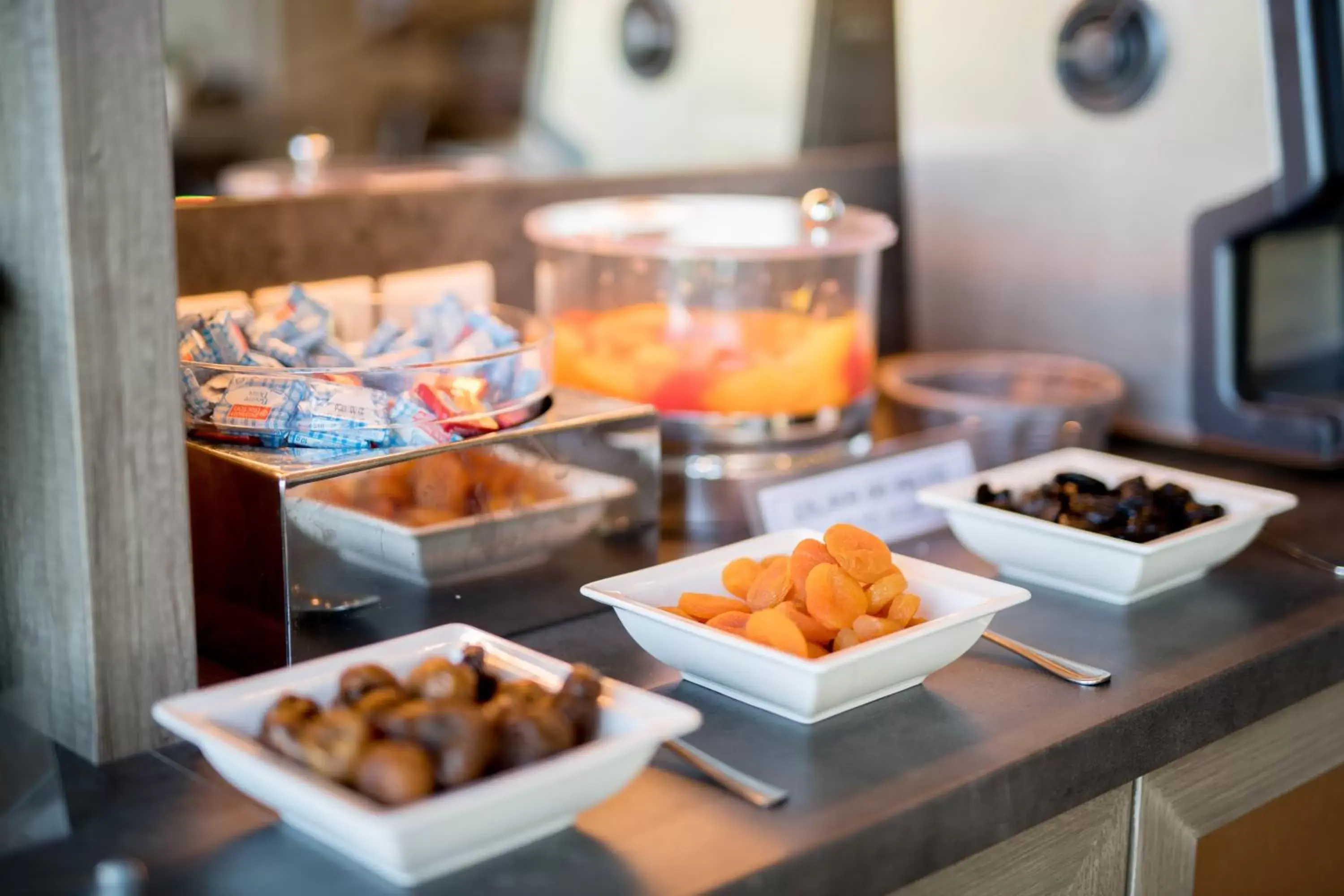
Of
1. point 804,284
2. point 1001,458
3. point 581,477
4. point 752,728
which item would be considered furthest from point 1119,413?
point 752,728

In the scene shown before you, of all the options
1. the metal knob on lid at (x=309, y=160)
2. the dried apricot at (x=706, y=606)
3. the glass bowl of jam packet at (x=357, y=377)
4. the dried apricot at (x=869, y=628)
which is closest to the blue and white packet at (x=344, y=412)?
the glass bowl of jam packet at (x=357, y=377)

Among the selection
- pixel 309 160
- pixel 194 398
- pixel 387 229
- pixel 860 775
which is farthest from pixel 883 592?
pixel 309 160

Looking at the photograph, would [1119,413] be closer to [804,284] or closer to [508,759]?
[804,284]

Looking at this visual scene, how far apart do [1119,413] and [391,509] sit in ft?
3.08

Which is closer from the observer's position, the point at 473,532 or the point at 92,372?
the point at 92,372

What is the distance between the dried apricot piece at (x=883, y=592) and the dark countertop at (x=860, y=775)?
6 centimetres

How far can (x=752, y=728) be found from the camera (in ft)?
2.91

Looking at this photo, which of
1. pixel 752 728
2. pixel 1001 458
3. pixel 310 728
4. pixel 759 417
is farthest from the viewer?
pixel 1001 458

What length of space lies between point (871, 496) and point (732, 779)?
0.52 metres

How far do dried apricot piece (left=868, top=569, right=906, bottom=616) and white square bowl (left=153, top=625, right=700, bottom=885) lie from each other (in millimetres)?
211

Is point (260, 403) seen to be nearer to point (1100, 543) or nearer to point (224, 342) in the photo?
point (224, 342)

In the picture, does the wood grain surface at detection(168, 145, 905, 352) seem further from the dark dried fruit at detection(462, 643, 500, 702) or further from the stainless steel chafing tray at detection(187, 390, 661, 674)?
the dark dried fruit at detection(462, 643, 500, 702)

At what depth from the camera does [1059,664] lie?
984mm

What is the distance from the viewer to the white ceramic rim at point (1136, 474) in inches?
43.2
